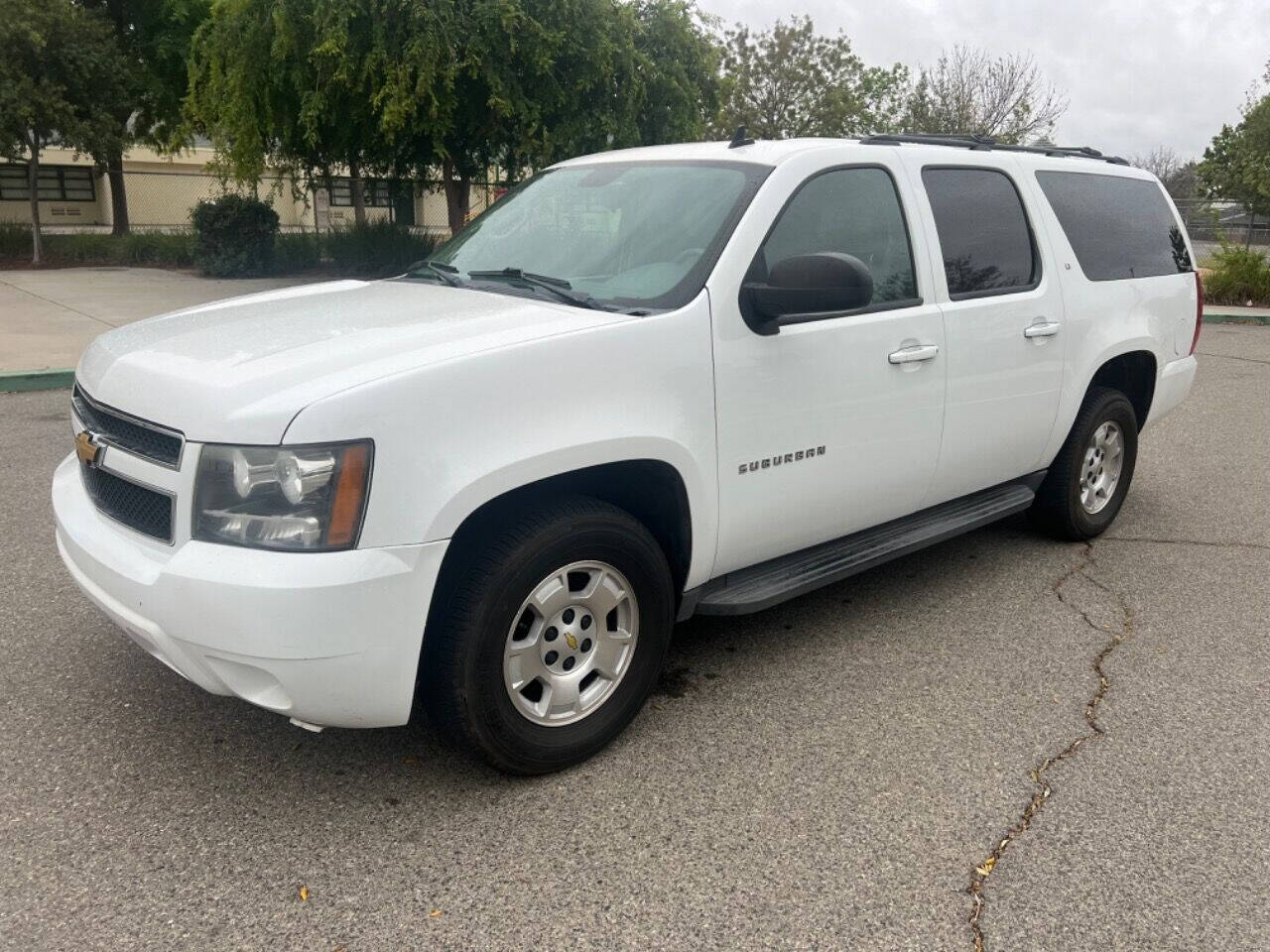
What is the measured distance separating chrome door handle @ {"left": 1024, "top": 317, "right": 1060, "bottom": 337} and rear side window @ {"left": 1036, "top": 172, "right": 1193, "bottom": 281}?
457 millimetres

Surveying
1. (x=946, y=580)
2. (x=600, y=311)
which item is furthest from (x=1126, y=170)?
(x=600, y=311)

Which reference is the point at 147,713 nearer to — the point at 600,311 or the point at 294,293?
the point at 294,293

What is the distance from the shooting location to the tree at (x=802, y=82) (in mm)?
38469

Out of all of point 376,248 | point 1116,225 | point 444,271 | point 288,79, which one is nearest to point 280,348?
point 444,271

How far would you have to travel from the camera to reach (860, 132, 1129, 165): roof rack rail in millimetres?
4188

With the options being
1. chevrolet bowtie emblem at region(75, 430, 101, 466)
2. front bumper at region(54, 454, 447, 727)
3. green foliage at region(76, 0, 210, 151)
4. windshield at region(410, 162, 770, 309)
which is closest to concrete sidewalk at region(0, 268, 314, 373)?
green foliage at region(76, 0, 210, 151)

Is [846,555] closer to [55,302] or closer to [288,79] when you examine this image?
[288,79]

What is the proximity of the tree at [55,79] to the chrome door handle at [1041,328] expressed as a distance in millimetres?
23000

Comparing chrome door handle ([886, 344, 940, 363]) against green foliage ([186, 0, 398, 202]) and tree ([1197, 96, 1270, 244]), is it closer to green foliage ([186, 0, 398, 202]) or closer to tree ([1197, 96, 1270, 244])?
green foliage ([186, 0, 398, 202])

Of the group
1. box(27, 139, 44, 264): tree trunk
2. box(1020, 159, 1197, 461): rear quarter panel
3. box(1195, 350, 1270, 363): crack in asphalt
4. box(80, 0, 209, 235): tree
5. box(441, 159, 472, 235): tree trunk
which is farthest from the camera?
box(80, 0, 209, 235): tree

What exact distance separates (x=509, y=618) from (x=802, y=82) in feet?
129

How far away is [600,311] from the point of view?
3.22 meters

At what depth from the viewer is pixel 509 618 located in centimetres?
288

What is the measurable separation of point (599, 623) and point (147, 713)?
5.07 ft
